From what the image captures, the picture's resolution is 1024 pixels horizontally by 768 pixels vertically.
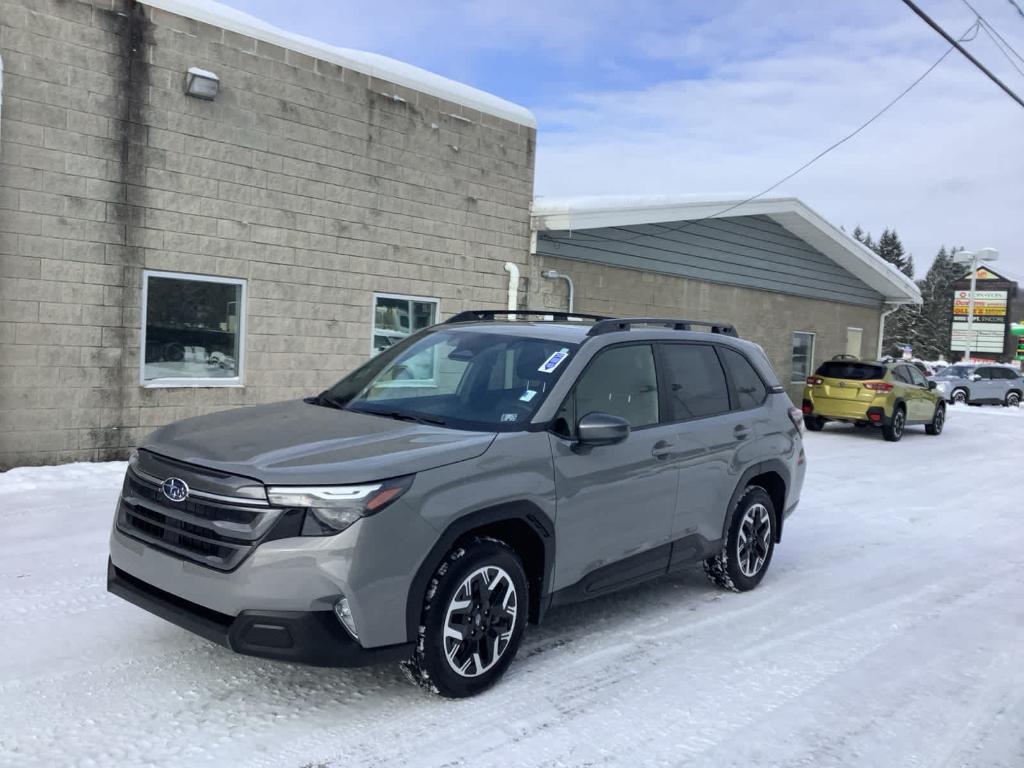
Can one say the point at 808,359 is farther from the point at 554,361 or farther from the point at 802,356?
the point at 554,361

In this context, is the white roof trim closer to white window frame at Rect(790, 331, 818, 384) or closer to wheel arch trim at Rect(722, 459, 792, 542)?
white window frame at Rect(790, 331, 818, 384)

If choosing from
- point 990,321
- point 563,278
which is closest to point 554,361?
point 563,278

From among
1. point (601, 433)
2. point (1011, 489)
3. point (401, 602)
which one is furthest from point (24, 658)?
point (1011, 489)

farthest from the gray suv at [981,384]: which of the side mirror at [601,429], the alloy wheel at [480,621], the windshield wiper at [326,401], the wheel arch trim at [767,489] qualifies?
the alloy wheel at [480,621]

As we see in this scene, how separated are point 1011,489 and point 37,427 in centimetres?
1162

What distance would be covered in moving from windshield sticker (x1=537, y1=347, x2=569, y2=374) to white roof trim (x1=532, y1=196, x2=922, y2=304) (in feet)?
29.6

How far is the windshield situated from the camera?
14.9 ft

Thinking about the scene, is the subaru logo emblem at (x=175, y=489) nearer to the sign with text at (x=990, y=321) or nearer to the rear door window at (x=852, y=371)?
the rear door window at (x=852, y=371)

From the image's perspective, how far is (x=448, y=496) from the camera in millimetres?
3855

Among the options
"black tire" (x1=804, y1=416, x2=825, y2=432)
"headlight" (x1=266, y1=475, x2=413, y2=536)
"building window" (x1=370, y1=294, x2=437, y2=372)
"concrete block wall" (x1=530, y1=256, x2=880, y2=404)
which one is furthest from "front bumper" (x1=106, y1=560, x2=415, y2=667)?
"black tire" (x1=804, y1=416, x2=825, y2=432)

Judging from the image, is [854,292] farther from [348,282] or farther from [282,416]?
[282,416]

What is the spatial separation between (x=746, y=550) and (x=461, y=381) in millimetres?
2550

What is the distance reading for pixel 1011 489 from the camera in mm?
11477

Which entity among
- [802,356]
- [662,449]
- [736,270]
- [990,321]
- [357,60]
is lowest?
[662,449]
